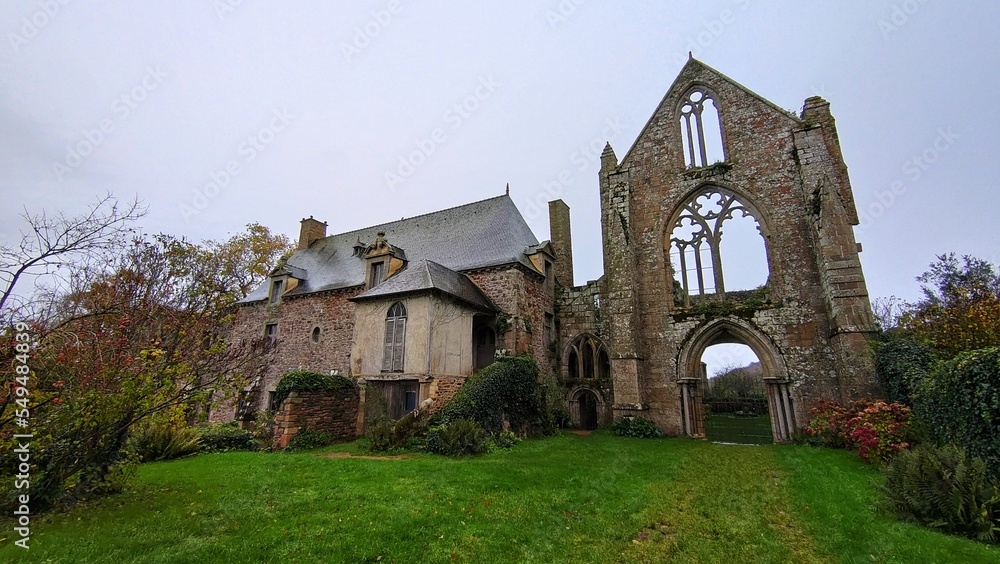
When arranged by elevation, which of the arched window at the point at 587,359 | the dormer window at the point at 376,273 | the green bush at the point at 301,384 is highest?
the dormer window at the point at 376,273

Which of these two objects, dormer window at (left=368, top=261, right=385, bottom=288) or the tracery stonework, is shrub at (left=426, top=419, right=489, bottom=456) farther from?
dormer window at (left=368, top=261, right=385, bottom=288)

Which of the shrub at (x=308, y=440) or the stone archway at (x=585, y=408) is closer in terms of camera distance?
the shrub at (x=308, y=440)

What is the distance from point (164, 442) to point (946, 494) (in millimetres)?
14514

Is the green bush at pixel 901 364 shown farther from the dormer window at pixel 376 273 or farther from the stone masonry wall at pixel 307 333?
the stone masonry wall at pixel 307 333

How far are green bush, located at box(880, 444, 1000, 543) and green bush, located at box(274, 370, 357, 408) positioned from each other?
13250 mm

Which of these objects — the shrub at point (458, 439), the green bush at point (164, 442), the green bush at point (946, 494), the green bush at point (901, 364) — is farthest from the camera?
the shrub at point (458, 439)

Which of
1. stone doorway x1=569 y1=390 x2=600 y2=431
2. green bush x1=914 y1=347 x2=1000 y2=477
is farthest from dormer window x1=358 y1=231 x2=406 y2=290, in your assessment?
green bush x1=914 y1=347 x2=1000 y2=477

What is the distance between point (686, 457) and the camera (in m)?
9.72

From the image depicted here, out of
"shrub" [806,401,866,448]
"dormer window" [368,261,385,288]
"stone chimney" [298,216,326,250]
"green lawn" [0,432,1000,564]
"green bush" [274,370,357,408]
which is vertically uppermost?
"stone chimney" [298,216,326,250]

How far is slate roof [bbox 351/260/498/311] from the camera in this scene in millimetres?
13453

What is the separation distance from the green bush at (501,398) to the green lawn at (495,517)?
9.41 feet

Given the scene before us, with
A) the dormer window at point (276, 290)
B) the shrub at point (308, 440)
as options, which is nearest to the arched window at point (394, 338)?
the shrub at point (308, 440)

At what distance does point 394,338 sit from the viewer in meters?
13.6

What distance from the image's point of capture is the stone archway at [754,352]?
12.8 meters
